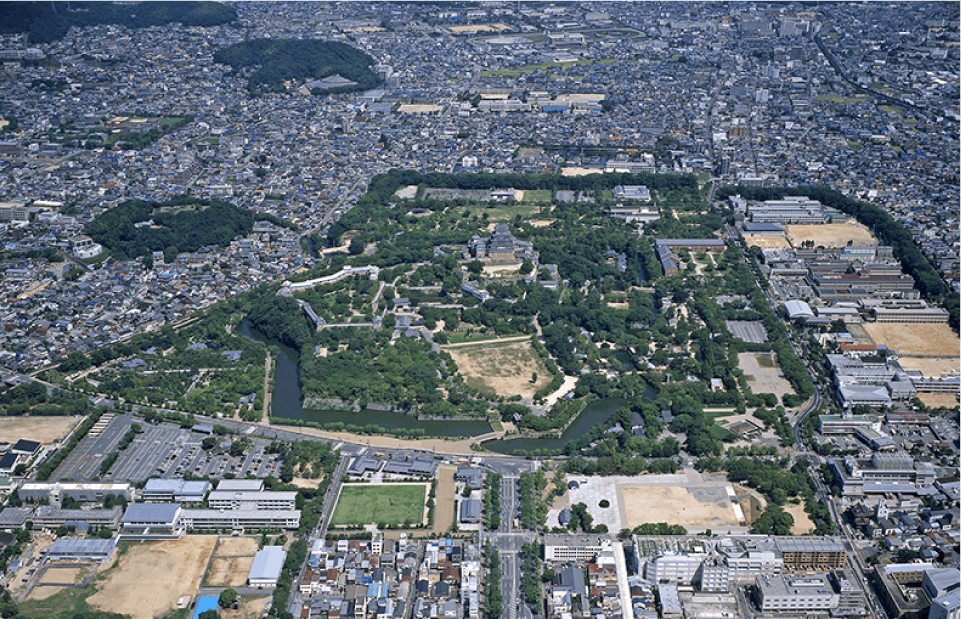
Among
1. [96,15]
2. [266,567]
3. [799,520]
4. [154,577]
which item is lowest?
[96,15]

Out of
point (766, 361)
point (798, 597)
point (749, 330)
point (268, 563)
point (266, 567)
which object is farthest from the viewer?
point (749, 330)

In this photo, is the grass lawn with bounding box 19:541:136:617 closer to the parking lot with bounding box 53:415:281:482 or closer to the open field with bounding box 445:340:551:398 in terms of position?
the parking lot with bounding box 53:415:281:482

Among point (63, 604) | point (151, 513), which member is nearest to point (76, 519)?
point (151, 513)

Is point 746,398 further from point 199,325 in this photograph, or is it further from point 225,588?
point 199,325

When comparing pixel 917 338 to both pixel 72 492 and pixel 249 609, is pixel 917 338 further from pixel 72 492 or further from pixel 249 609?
pixel 72 492

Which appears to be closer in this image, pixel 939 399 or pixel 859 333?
pixel 939 399

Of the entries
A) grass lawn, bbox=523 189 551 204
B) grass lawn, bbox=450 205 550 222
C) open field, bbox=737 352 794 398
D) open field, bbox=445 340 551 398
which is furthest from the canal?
grass lawn, bbox=523 189 551 204
